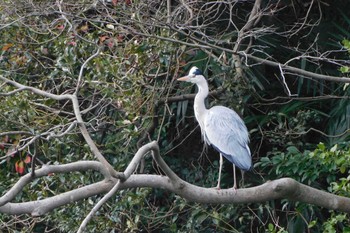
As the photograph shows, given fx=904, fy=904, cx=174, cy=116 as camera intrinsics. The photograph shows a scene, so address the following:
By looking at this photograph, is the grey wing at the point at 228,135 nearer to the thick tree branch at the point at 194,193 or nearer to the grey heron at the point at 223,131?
the grey heron at the point at 223,131

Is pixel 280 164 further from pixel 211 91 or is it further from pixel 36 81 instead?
pixel 36 81

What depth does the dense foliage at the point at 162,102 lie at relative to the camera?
5.55 metres

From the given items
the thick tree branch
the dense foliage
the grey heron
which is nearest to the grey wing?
the grey heron

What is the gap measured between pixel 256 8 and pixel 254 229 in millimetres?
1579

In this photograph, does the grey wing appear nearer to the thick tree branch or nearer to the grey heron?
the grey heron

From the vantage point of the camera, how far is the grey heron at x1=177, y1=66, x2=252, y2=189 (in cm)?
488

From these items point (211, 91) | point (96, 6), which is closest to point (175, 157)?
point (211, 91)

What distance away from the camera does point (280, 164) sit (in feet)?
18.1

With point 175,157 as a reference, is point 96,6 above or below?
above

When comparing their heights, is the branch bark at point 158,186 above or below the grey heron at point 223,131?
above

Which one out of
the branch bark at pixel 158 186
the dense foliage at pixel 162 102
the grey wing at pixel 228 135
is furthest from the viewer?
the dense foliage at pixel 162 102

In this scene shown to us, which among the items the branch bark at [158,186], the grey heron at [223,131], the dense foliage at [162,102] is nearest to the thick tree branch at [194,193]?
the branch bark at [158,186]

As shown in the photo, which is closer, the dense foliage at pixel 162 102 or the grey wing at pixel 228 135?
the grey wing at pixel 228 135

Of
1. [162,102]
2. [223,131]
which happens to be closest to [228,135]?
[223,131]
